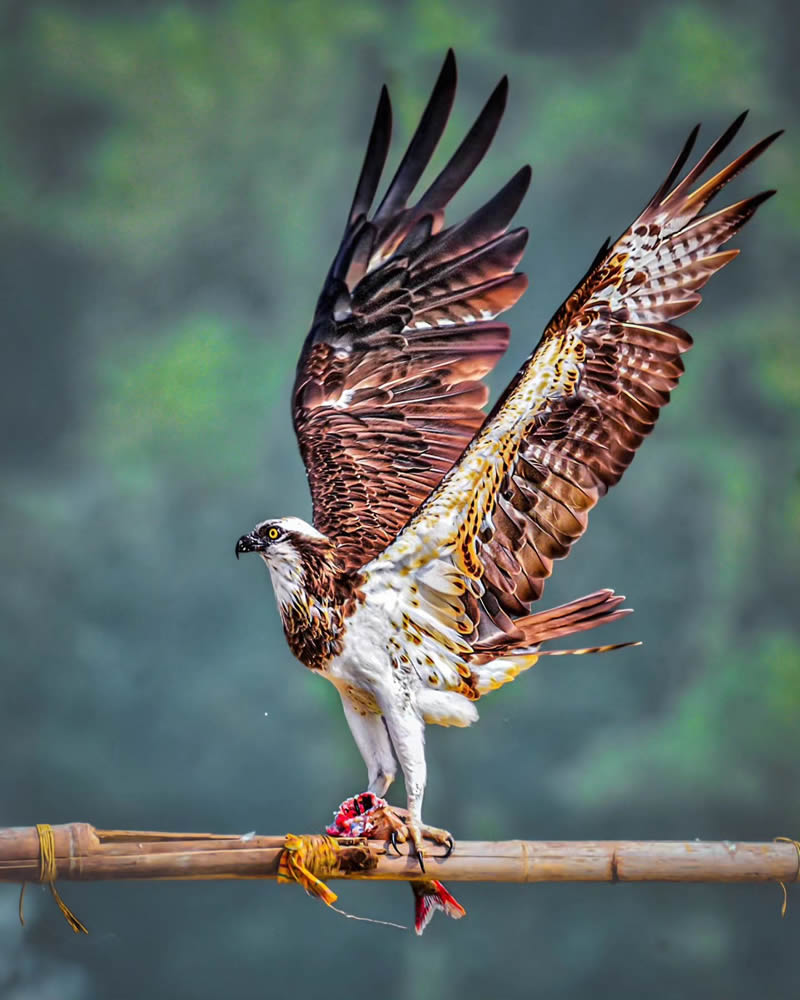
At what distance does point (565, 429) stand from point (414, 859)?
0.98m

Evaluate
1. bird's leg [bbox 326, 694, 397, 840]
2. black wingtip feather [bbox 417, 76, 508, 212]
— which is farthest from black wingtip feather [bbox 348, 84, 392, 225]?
bird's leg [bbox 326, 694, 397, 840]

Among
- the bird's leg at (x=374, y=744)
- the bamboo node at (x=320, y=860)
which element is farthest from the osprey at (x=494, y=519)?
the bamboo node at (x=320, y=860)

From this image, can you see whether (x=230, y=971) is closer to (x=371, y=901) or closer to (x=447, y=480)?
(x=371, y=901)

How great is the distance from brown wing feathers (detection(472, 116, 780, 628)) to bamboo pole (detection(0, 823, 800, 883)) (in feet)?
1.65

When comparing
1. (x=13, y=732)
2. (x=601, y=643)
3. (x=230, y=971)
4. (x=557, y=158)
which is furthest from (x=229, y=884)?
(x=557, y=158)

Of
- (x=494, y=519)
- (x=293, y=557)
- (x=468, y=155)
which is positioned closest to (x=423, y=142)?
(x=468, y=155)

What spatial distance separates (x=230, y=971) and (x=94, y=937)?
1.20 ft

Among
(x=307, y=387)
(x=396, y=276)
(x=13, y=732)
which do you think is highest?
(x=396, y=276)

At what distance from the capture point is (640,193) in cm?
365

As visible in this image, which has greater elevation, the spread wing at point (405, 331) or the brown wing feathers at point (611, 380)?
the spread wing at point (405, 331)

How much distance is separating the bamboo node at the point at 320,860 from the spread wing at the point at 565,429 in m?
0.51

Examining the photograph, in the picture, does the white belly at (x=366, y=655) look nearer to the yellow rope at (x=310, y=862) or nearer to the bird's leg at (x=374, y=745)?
the bird's leg at (x=374, y=745)

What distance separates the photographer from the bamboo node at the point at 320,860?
8.07 feet

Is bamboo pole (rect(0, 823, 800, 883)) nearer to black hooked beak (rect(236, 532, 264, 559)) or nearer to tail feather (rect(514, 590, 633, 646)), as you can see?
tail feather (rect(514, 590, 633, 646))
